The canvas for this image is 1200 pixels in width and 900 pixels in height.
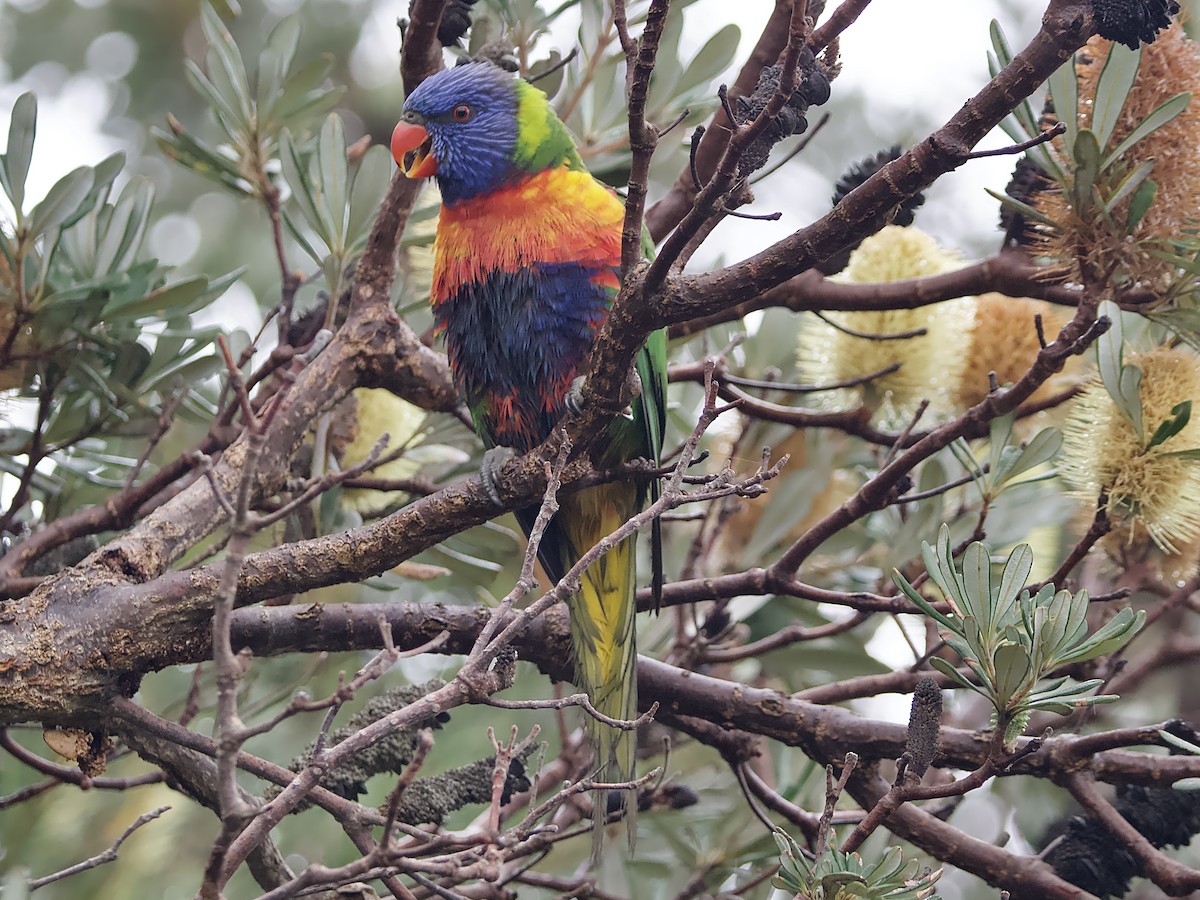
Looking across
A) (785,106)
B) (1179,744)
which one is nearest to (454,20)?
(785,106)

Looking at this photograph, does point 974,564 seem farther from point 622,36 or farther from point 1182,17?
point 1182,17

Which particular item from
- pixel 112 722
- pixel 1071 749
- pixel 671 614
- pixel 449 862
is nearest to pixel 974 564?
pixel 1071 749

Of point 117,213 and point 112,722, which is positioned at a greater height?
point 117,213

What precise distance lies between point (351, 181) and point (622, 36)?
1269 millimetres

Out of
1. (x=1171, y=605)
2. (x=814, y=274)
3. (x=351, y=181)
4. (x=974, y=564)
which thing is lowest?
(x=1171, y=605)

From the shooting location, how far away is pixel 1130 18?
3.89 feet

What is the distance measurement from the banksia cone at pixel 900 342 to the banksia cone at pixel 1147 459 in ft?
1.69

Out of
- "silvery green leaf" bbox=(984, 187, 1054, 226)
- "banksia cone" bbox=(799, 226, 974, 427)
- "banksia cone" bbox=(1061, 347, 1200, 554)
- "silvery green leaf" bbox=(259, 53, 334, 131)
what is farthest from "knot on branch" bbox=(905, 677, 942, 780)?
"silvery green leaf" bbox=(259, 53, 334, 131)

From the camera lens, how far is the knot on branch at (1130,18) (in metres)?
1.18

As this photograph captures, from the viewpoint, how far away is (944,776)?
208cm

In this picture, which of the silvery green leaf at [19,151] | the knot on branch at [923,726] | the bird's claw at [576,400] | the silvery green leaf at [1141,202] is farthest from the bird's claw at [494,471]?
the silvery green leaf at [1141,202]

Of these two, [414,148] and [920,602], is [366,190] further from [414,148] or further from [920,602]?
[920,602]

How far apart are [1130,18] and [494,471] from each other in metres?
1.08

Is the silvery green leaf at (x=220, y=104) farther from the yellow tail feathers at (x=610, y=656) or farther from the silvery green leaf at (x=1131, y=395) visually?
the silvery green leaf at (x=1131, y=395)
